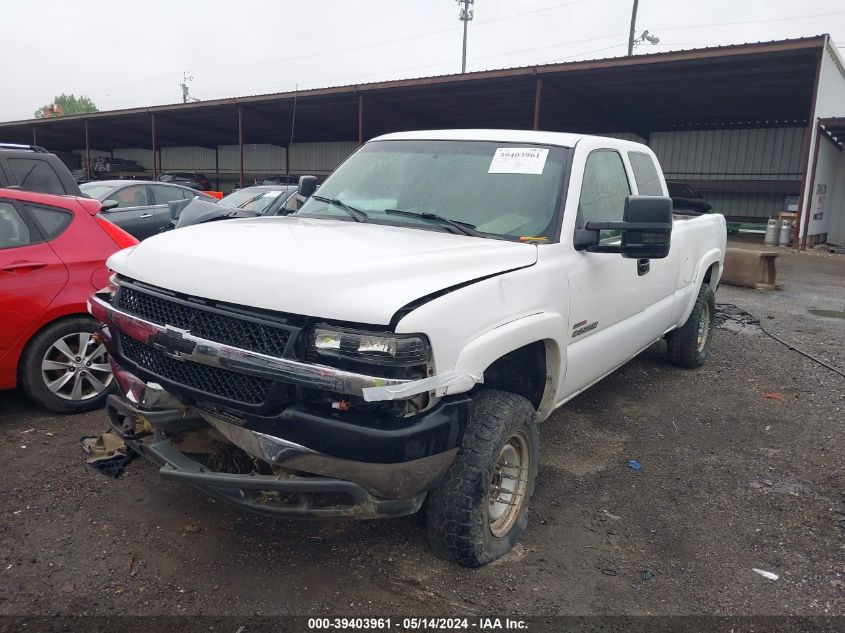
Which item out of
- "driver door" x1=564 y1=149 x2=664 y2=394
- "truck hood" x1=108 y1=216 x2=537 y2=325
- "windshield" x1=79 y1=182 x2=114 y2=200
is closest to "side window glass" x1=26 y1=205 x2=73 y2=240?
"truck hood" x1=108 y1=216 x2=537 y2=325

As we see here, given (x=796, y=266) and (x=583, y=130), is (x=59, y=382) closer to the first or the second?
(x=796, y=266)

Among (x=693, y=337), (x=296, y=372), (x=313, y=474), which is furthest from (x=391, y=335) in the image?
(x=693, y=337)

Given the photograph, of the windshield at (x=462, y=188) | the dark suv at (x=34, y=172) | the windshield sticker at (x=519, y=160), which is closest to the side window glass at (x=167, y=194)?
the dark suv at (x=34, y=172)

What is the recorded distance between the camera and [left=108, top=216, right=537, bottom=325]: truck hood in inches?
96.0

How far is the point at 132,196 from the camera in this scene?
10.8 metres

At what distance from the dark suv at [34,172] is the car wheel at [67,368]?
6.54 feet

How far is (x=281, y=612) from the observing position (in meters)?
2.62

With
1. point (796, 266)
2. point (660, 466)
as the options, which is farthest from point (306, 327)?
point (796, 266)

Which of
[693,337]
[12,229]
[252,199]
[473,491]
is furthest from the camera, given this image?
[252,199]

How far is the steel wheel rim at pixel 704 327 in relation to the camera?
6319 mm

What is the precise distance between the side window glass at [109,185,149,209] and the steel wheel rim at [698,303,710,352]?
8692mm

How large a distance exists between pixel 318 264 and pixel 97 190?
9.78 meters

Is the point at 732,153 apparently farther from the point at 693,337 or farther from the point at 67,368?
the point at 67,368

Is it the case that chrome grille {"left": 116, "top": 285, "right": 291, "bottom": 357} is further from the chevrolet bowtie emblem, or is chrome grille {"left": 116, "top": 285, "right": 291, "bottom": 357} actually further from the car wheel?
the car wheel
